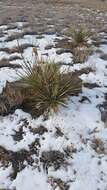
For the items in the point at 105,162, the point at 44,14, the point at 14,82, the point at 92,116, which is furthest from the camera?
the point at 44,14

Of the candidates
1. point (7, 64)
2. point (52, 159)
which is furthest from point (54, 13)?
point (52, 159)

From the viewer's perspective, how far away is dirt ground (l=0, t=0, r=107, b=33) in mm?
11359

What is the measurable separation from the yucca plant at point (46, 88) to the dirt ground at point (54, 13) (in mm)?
4701

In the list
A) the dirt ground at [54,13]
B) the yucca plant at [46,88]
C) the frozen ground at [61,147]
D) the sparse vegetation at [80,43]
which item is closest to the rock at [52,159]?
the frozen ground at [61,147]

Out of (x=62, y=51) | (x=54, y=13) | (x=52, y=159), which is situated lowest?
(x=52, y=159)

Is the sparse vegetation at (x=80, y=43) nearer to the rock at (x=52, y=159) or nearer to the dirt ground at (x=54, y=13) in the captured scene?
the dirt ground at (x=54, y=13)

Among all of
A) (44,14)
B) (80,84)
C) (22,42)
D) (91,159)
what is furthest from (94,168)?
(44,14)

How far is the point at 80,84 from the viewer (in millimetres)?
6102

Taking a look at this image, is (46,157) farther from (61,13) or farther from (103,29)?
(61,13)

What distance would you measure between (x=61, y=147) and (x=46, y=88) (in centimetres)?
106

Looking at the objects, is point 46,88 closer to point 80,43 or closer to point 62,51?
point 62,51

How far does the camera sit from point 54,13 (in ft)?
44.8

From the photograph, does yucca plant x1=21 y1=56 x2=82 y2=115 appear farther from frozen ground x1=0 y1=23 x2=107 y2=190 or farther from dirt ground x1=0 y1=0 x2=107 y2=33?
dirt ground x1=0 y1=0 x2=107 y2=33

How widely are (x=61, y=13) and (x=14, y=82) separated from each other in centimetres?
846
